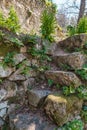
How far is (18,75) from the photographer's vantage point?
12.5ft

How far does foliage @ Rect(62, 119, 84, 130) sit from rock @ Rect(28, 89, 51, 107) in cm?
72

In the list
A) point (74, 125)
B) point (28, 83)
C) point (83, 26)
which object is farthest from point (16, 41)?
point (83, 26)

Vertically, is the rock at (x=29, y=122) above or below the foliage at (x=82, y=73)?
below

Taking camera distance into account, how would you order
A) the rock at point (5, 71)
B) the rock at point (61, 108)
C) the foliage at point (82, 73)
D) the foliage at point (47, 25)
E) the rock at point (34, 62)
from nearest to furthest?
1. the rock at point (61, 108)
2. the rock at point (5, 71)
3. the foliage at point (82, 73)
4. the rock at point (34, 62)
5. the foliage at point (47, 25)

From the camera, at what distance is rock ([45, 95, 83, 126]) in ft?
10.7

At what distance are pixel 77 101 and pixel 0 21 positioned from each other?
257cm

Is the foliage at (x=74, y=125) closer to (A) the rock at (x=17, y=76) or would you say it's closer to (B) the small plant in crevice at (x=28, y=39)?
(A) the rock at (x=17, y=76)

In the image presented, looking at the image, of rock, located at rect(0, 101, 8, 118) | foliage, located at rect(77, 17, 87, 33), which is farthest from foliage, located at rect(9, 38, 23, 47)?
foliage, located at rect(77, 17, 87, 33)

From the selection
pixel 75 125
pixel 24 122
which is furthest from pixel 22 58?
pixel 75 125

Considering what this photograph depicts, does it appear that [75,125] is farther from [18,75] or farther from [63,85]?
[18,75]

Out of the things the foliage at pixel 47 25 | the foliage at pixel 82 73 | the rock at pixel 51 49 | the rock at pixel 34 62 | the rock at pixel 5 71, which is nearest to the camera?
the rock at pixel 5 71

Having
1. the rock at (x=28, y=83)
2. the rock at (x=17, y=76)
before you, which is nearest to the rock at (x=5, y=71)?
the rock at (x=17, y=76)

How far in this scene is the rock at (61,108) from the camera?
3.27 meters

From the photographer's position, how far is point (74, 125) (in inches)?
133
